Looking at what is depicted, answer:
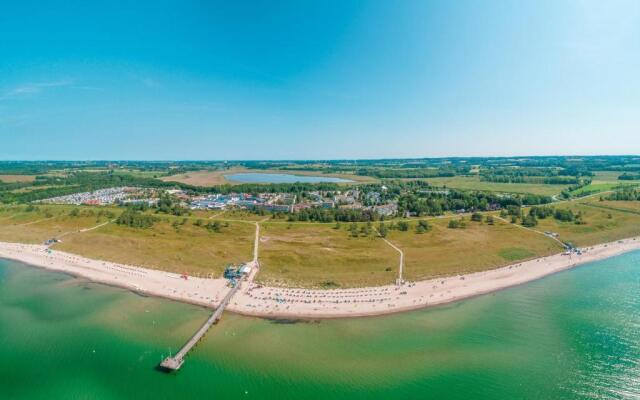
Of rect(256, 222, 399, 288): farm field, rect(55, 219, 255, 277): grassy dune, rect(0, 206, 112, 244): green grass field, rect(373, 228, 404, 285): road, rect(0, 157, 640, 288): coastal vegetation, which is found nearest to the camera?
rect(373, 228, 404, 285): road

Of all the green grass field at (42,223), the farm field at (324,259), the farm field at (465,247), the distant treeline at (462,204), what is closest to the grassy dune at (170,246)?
the farm field at (324,259)

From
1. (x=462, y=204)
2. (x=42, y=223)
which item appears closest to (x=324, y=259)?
(x=462, y=204)

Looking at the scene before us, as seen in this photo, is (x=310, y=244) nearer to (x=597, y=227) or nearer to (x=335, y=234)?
(x=335, y=234)

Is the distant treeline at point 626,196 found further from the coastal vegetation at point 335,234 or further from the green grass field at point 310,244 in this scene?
the green grass field at point 310,244

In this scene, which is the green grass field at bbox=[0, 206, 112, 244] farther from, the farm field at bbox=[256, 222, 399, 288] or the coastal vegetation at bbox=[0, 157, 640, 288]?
the farm field at bbox=[256, 222, 399, 288]

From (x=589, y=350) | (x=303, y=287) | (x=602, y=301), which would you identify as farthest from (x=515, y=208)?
(x=303, y=287)

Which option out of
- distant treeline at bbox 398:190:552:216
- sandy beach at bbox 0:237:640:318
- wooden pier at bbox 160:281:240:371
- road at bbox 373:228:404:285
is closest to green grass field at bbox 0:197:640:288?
road at bbox 373:228:404:285
